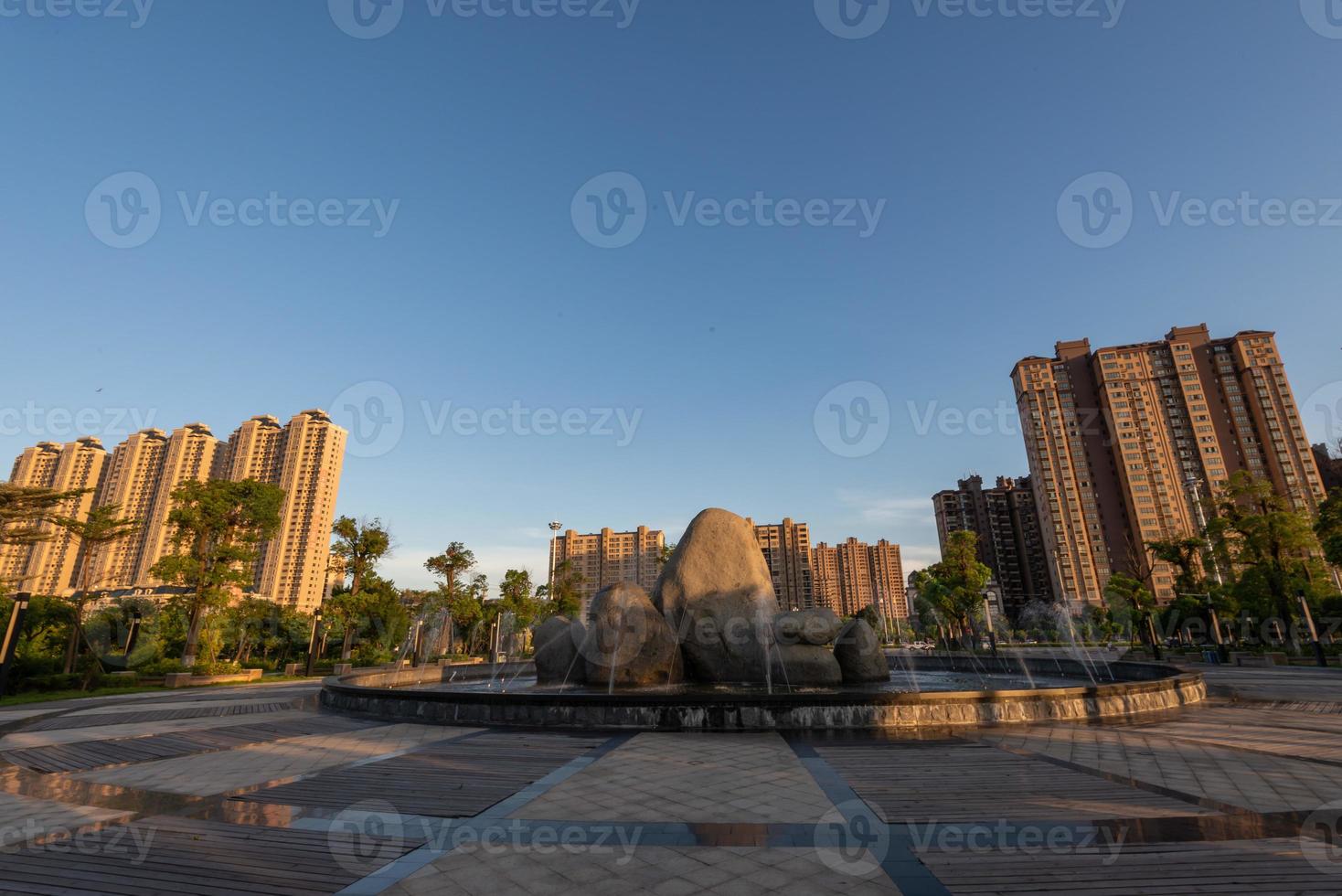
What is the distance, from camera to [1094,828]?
5082mm

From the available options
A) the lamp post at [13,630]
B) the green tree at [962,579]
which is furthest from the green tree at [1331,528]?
the lamp post at [13,630]

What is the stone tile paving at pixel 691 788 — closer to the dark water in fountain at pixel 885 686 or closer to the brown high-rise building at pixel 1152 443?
the dark water in fountain at pixel 885 686

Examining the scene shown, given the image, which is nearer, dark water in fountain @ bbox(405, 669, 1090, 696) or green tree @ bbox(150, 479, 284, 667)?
dark water in fountain @ bbox(405, 669, 1090, 696)

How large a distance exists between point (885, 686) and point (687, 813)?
12401 mm

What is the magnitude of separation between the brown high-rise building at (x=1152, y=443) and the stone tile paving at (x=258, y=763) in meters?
101

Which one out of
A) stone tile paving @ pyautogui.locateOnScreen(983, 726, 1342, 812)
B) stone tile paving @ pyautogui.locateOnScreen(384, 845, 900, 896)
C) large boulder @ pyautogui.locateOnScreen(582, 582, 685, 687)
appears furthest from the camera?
large boulder @ pyautogui.locateOnScreen(582, 582, 685, 687)

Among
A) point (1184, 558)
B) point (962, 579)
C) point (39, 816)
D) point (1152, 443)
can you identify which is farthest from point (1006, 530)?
point (39, 816)

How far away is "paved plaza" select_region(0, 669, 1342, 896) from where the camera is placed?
13.8ft

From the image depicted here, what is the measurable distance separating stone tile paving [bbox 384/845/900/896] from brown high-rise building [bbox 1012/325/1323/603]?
337ft

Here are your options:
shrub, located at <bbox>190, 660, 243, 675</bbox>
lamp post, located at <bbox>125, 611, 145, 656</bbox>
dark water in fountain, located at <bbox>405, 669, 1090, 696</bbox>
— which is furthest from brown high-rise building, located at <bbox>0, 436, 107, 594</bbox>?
dark water in fountain, located at <bbox>405, 669, 1090, 696</bbox>

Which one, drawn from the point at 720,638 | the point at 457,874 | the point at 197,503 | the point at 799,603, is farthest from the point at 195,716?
the point at 799,603

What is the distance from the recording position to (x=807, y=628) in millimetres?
15875

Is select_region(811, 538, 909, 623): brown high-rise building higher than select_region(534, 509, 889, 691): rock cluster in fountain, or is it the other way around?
select_region(811, 538, 909, 623): brown high-rise building

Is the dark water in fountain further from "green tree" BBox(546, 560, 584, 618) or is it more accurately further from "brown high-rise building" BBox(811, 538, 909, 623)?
"brown high-rise building" BBox(811, 538, 909, 623)
